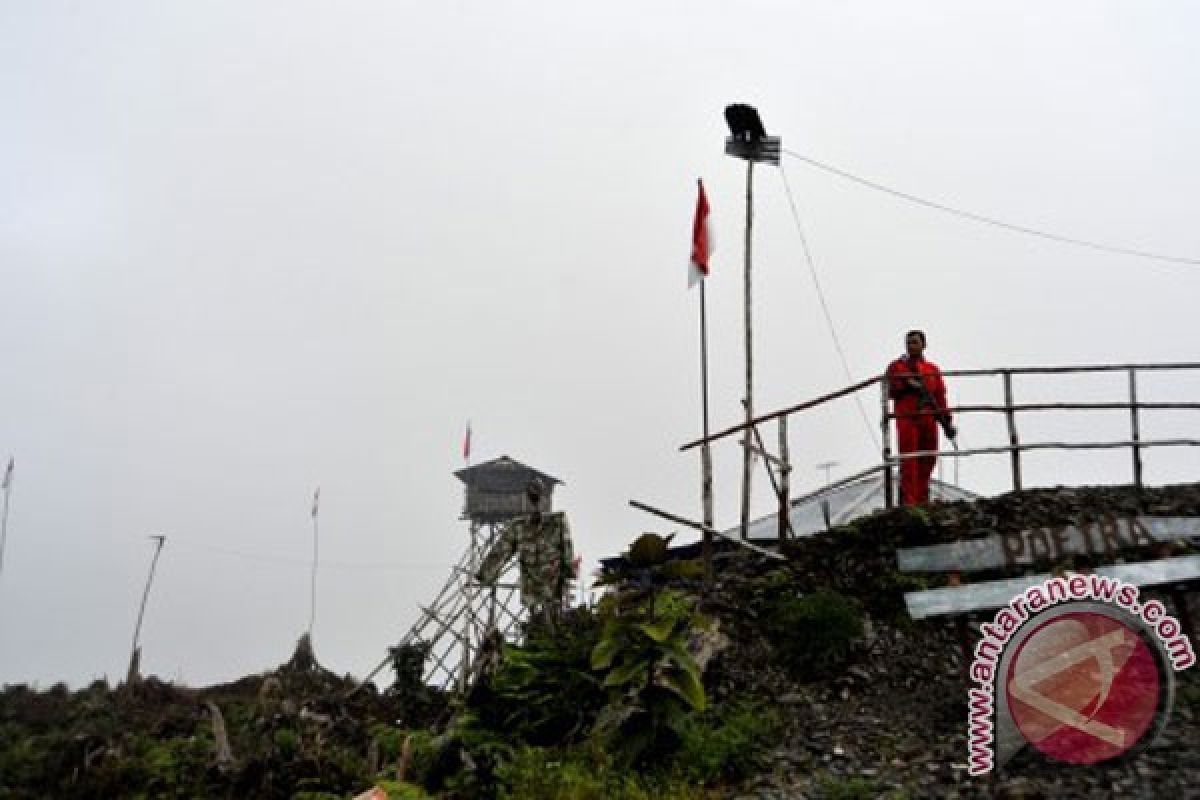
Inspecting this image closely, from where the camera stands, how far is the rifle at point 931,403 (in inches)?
509

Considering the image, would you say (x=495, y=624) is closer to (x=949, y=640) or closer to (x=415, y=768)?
(x=415, y=768)

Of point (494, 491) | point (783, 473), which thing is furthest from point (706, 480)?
point (494, 491)

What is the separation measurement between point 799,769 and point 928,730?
4.61ft

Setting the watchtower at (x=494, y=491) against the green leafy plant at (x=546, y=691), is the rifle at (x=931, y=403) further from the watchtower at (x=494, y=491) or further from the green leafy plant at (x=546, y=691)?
the watchtower at (x=494, y=491)

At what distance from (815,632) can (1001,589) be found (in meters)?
2.70

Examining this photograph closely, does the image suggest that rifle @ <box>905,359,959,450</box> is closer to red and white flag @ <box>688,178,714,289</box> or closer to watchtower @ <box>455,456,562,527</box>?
red and white flag @ <box>688,178,714,289</box>

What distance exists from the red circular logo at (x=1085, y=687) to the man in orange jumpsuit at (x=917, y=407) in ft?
17.9

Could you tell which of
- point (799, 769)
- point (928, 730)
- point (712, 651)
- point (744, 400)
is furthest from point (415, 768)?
point (744, 400)

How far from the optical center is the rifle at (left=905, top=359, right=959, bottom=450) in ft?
42.4

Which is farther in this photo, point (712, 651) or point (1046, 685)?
point (712, 651)

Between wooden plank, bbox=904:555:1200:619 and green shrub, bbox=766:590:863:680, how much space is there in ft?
7.13

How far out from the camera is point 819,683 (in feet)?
32.8

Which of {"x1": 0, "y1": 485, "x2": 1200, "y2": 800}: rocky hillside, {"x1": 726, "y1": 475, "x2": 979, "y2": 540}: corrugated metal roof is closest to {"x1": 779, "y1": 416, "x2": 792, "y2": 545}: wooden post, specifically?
{"x1": 0, "y1": 485, "x2": 1200, "y2": 800}: rocky hillside

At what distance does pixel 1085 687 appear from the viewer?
298 inches
